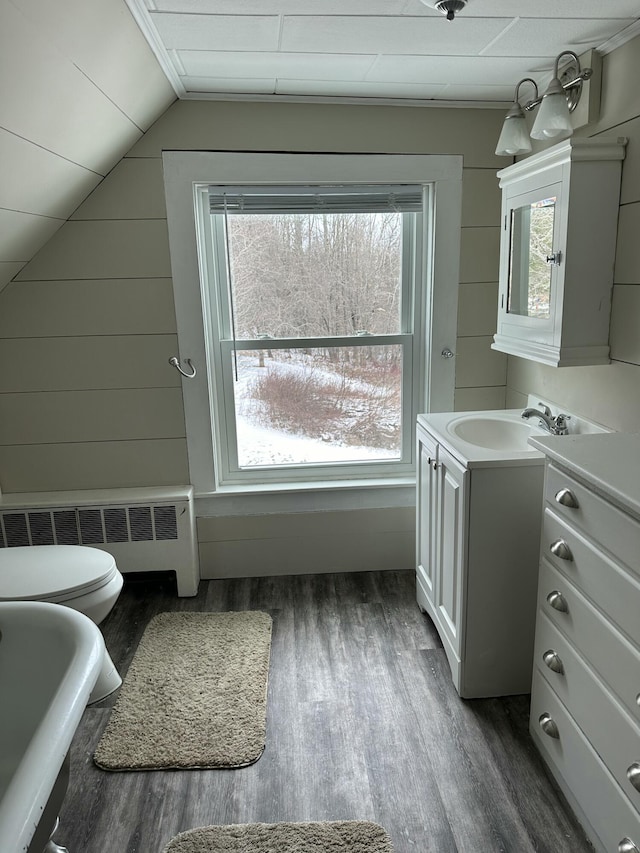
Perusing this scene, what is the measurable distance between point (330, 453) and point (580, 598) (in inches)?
64.9

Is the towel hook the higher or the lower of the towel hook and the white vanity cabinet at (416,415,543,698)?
the higher

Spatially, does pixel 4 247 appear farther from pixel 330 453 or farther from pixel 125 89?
pixel 330 453

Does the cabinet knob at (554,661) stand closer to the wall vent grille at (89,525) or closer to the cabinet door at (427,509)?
the cabinet door at (427,509)

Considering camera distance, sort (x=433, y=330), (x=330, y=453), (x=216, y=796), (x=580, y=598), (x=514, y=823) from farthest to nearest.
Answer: (x=330, y=453), (x=433, y=330), (x=216, y=796), (x=514, y=823), (x=580, y=598)

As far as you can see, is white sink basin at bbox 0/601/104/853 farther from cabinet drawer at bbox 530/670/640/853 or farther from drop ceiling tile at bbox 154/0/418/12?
drop ceiling tile at bbox 154/0/418/12

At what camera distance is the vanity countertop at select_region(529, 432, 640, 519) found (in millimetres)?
1315

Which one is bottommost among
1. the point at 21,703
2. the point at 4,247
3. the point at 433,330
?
the point at 21,703

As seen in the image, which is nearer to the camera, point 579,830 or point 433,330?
point 579,830

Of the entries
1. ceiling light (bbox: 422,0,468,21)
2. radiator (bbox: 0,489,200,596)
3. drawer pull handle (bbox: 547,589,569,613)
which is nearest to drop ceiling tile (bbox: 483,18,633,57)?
ceiling light (bbox: 422,0,468,21)

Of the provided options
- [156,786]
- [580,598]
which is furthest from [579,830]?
[156,786]

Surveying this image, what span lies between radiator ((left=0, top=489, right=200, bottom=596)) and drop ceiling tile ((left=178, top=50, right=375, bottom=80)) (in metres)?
1.68

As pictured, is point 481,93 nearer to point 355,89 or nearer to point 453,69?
point 453,69

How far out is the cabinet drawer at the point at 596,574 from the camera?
1.30 metres

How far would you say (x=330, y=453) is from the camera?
9.93 ft
